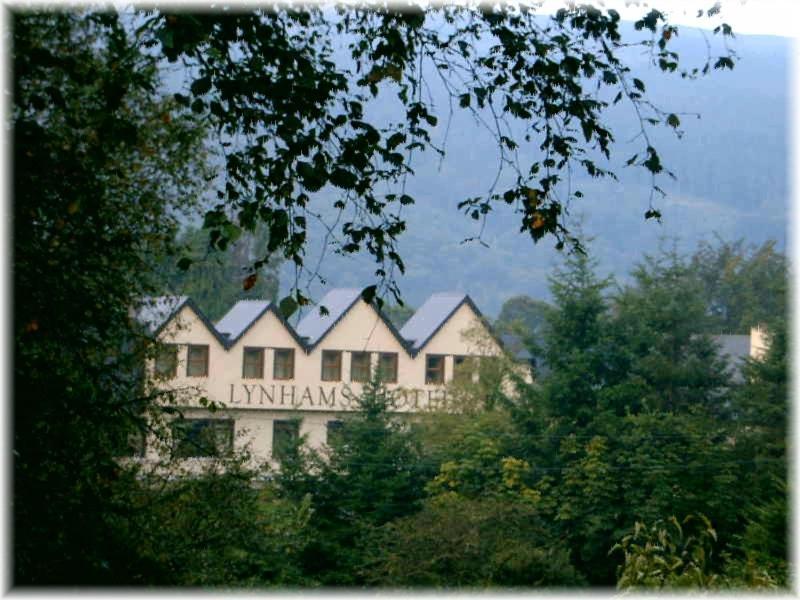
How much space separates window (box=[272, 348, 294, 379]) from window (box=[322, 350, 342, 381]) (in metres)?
1.24

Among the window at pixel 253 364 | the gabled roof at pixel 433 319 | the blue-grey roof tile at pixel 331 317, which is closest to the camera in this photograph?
the window at pixel 253 364

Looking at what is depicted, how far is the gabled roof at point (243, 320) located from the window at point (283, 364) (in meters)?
0.58

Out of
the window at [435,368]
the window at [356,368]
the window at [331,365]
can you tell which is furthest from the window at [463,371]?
the window at [331,365]

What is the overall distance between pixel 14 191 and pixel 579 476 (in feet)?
105

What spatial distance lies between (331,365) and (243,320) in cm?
380

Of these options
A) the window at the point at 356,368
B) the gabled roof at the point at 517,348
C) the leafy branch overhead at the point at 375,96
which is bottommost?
the window at the point at 356,368

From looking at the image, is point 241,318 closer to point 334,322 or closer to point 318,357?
point 318,357

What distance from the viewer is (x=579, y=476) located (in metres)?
37.4

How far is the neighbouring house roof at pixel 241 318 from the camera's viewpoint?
1859 inches

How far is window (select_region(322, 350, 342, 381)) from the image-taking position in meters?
49.1

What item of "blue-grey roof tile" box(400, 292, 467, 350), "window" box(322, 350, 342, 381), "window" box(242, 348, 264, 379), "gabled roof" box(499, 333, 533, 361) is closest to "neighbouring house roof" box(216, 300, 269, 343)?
"window" box(242, 348, 264, 379)

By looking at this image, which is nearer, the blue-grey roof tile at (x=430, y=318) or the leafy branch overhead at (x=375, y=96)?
the leafy branch overhead at (x=375, y=96)

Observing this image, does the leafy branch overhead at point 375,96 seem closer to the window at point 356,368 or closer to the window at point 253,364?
the window at point 253,364

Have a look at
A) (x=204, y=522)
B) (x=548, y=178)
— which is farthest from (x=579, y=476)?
(x=548, y=178)
